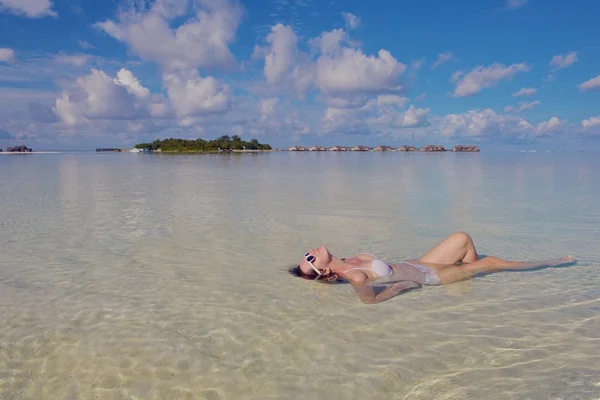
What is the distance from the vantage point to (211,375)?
434cm

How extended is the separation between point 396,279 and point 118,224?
349 inches

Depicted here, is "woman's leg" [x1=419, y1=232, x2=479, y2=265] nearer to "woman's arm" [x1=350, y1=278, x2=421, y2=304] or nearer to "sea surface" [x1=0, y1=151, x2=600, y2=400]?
"sea surface" [x1=0, y1=151, x2=600, y2=400]

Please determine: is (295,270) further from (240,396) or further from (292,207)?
(292,207)

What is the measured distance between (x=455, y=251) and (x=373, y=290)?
2027mm

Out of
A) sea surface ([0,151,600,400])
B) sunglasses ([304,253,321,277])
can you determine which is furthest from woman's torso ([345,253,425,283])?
sunglasses ([304,253,321,277])

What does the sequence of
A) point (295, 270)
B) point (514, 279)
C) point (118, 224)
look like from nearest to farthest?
1. point (514, 279)
2. point (295, 270)
3. point (118, 224)

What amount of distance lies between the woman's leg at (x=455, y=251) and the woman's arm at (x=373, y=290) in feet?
3.17

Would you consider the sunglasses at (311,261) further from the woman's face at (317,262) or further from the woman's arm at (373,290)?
the woman's arm at (373,290)

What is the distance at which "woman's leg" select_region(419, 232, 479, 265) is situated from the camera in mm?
7586

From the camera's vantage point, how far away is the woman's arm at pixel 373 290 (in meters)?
6.32

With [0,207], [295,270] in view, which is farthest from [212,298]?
[0,207]

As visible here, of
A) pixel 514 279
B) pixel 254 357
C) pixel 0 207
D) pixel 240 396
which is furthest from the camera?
pixel 0 207

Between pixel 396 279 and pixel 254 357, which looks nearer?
pixel 254 357

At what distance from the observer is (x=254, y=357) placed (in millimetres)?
4711
